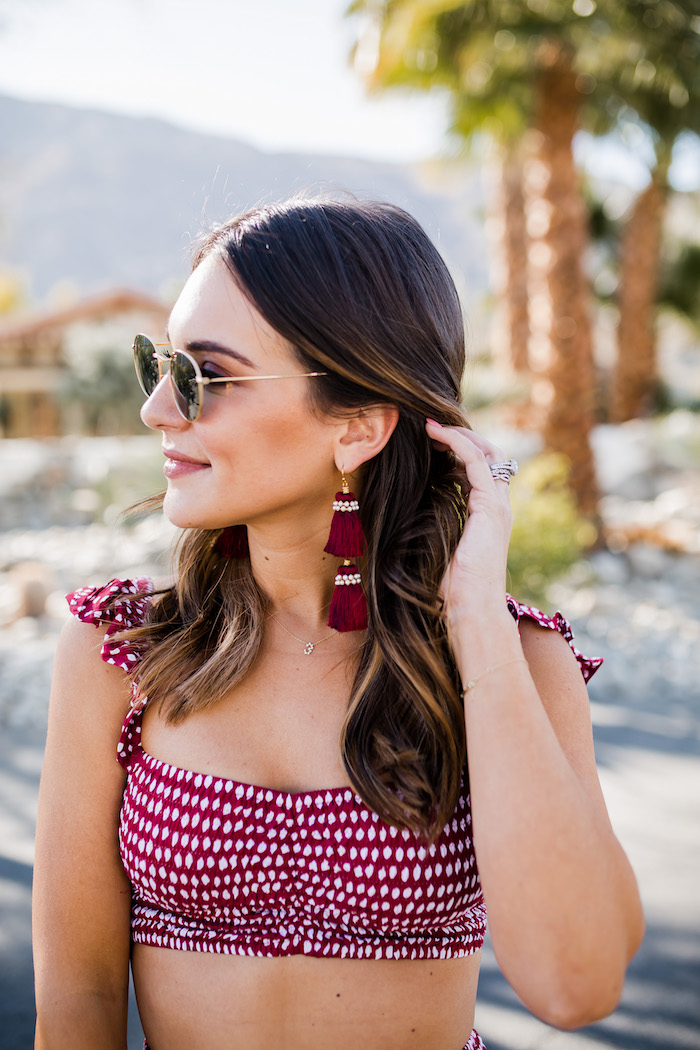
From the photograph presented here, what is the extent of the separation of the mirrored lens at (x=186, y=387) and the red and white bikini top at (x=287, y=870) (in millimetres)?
639

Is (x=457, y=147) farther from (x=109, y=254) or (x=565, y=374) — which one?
(x=109, y=254)

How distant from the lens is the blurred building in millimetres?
24438

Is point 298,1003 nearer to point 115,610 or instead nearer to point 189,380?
point 115,610

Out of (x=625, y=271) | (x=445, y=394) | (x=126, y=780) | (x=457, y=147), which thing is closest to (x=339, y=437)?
(x=445, y=394)

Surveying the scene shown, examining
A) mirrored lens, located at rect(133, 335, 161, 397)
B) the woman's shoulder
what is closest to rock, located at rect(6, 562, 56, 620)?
mirrored lens, located at rect(133, 335, 161, 397)

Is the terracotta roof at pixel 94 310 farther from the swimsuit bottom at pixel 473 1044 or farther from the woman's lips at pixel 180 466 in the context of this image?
the swimsuit bottom at pixel 473 1044

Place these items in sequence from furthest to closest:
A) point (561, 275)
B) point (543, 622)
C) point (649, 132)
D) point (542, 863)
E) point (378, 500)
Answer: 1. point (649, 132)
2. point (561, 275)
3. point (378, 500)
4. point (543, 622)
5. point (542, 863)

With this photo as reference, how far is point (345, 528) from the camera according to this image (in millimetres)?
1712

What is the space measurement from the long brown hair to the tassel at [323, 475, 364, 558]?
0.18 ft

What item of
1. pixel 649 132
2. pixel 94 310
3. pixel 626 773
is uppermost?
pixel 649 132

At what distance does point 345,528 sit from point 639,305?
53.5ft

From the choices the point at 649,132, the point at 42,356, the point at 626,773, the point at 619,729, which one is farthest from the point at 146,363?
the point at 42,356

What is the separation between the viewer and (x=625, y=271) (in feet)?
54.2

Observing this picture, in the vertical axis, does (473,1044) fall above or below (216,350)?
below
